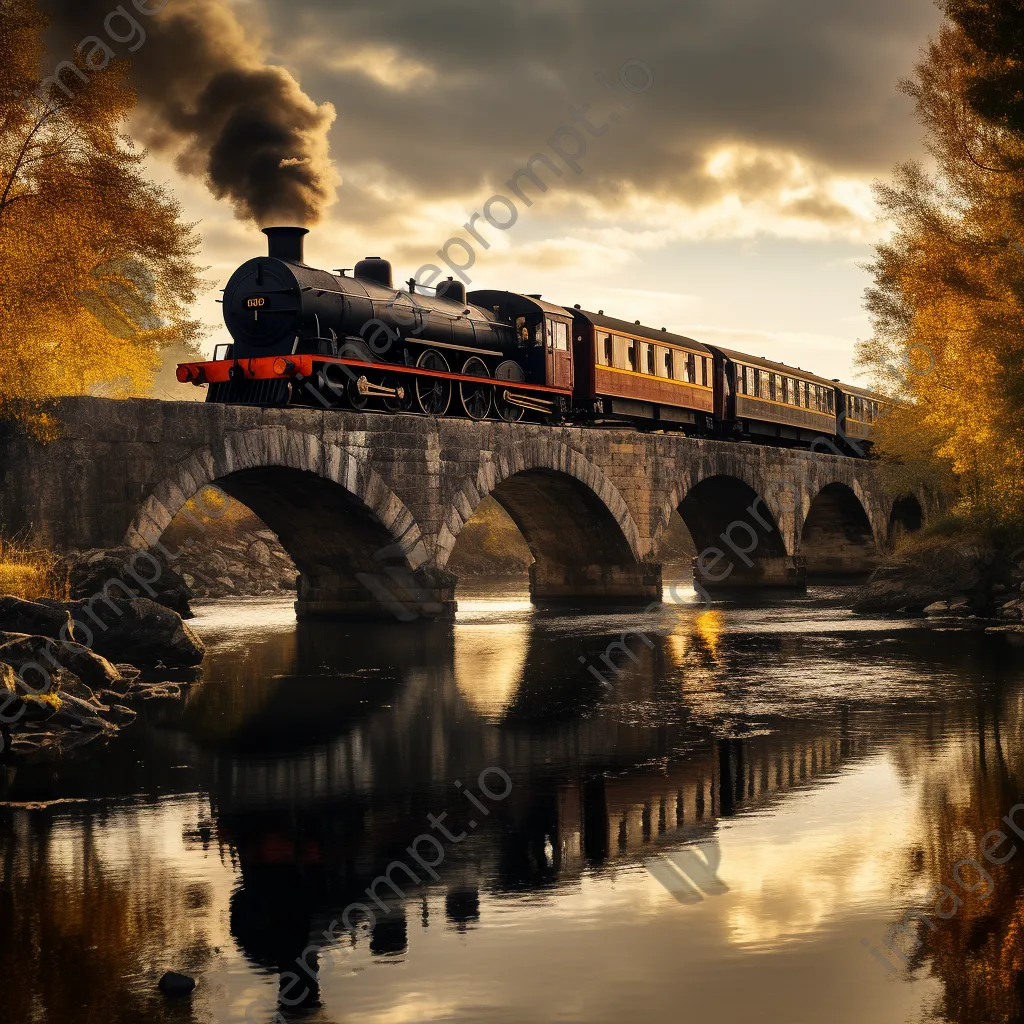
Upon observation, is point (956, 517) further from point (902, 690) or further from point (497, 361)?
point (902, 690)

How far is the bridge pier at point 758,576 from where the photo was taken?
126 ft

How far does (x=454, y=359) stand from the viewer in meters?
24.2

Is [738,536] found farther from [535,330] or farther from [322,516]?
[322,516]

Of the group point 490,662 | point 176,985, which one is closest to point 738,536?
point 490,662

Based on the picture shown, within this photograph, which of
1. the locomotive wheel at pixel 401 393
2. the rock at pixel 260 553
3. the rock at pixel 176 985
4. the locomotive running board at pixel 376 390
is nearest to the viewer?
the rock at pixel 176 985

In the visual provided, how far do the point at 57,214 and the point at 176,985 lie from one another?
1557 centimetres

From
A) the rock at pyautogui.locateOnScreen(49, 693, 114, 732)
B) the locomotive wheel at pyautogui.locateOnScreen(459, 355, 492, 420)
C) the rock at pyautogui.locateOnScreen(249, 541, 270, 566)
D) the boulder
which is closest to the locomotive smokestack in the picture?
the locomotive wheel at pyautogui.locateOnScreen(459, 355, 492, 420)

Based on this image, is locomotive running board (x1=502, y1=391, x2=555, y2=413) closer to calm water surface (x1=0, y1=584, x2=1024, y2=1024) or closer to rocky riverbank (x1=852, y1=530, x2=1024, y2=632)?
rocky riverbank (x1=852, y1=530, x2=1024, y2=632)

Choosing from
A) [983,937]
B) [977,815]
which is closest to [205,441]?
[977,815]

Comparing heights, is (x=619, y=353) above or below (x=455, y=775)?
above

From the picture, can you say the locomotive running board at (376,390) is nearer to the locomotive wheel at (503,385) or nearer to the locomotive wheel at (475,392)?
the locomotive wheel at (475,392)

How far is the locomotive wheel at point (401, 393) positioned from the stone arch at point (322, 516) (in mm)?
1585

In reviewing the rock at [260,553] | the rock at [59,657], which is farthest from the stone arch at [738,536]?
the rock at [59,657]

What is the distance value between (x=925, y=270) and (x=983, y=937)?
62.2 ft
